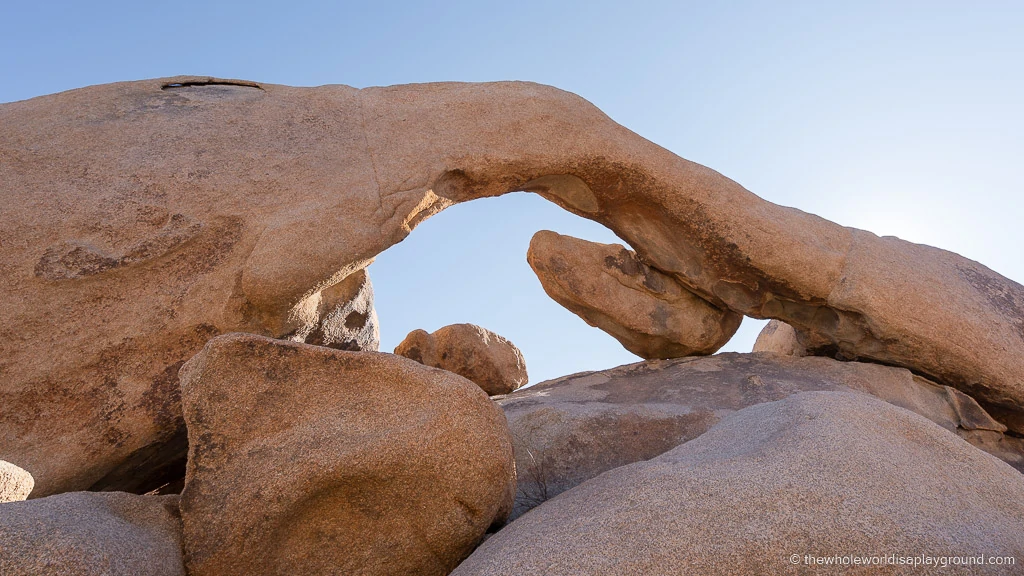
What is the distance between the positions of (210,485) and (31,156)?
7.93 feet

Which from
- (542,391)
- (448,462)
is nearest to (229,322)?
(448,462)

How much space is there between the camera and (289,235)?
3.88m

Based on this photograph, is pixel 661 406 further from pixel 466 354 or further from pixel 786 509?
pixel 786 509

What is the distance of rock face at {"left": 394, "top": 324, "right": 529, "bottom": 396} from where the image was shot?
21.2 ft

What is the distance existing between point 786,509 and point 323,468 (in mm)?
1598

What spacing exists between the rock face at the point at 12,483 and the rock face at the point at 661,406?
6.78 ft

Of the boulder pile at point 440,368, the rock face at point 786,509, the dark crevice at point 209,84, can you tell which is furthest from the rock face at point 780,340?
the dark crevice at point 209,84

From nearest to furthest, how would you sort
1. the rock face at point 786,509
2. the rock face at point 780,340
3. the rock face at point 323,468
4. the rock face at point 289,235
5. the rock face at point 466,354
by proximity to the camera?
the rock face at point 786,509, the rock face at point 323,468, the rock face at point 289,235, the rock face at point 780,340, the rock face at point 466,354

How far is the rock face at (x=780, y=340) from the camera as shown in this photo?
6.29 metres

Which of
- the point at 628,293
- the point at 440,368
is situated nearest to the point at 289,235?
the point at 440,368

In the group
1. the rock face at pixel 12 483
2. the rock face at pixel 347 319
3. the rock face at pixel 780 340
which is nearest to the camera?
the rock face at pixel 12 483

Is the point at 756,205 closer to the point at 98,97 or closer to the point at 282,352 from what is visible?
the point at 282,352

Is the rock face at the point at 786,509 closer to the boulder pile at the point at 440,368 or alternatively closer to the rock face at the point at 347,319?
the boulder pile at the point at 440,368

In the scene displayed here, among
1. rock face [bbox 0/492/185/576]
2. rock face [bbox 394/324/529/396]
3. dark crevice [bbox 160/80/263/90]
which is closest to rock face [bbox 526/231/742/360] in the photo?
rock face [bbox 394/324/529/396]
